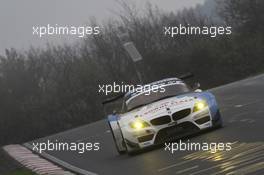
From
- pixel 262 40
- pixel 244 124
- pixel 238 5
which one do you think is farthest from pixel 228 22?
pixel 244 124

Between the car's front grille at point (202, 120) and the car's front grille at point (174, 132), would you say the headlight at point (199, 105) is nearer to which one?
the car's front grille at point (202, 120)

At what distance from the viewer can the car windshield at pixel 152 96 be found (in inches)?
604

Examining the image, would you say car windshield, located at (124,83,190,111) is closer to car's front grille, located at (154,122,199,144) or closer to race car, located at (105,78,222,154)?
race car, located at (105,78,222,154)

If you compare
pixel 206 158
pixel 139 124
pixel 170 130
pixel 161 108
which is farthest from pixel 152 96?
pixel 206 158

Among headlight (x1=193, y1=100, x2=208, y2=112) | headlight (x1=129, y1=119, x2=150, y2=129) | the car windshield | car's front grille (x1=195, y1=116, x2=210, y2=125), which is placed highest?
the car windshield

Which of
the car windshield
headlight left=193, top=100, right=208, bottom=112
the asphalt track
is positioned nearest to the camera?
the asphalt track

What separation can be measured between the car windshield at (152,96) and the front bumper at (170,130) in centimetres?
139

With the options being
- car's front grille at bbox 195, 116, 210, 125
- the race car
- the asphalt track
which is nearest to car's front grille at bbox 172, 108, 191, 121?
the race car

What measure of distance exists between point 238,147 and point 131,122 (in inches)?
132

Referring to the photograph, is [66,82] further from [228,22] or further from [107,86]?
[228,22]

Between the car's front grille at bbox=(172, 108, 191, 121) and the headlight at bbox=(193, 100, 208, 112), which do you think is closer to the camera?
the car's front grille at bbox=(172, 108, 191, 121)

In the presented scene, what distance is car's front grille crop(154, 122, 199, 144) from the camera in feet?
45.5

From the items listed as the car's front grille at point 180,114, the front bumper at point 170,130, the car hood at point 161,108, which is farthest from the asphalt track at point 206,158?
the car hood at point 161,108

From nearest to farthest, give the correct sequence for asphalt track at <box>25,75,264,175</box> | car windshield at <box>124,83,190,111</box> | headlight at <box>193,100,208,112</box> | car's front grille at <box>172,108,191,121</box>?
1. asphalt track at <box>25,75,264,175</box>
2. car's front grille at <box>172,108,191,121</box>
3. headlight at <box>193,100,208,112</box>
4. car windshield at <box>124,83,190,111</box>
